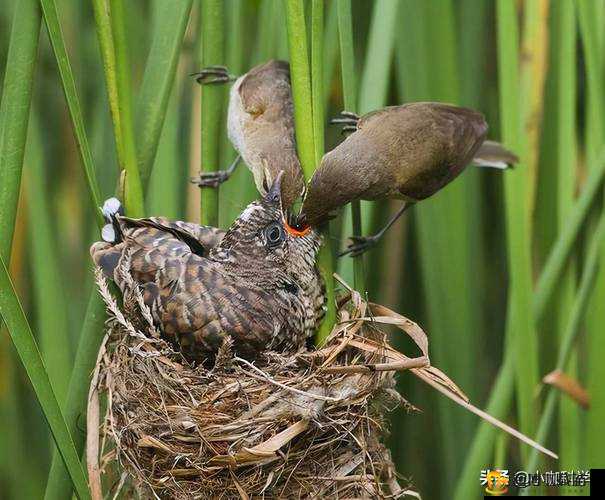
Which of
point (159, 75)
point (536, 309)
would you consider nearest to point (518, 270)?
point (536, 309)

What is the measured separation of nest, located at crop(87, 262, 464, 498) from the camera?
1668mm

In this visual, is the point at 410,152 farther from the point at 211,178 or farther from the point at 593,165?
the point at 211,178

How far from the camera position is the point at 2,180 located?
5.08ft

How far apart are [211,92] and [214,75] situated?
6cm

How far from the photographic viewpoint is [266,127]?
8.29ft

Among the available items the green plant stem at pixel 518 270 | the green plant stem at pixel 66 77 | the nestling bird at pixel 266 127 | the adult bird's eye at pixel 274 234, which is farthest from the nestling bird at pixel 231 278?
the green plant stem at pixel 518 270

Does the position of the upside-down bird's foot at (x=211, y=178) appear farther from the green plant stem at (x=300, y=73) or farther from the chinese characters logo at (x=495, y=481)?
the chinese characters logo at (x=495, y=481)

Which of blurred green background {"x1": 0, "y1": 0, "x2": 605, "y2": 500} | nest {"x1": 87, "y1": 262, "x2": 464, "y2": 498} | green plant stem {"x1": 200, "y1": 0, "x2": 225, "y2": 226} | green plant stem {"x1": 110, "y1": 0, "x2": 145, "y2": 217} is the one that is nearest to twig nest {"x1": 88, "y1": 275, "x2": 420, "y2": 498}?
nest {"x1": 87, "y1": 262, "x2": 464, "y2": 498}

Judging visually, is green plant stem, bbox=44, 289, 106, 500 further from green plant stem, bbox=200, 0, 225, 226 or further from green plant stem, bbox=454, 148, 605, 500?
green plant stem, bbox=454, 148, 605, 500

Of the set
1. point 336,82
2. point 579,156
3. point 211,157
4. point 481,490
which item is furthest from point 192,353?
point 579,156

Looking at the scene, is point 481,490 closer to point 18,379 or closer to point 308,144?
point 308,144

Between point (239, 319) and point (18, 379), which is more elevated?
point (239, 319)

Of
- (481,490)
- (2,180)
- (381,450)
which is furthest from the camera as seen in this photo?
(481,490)

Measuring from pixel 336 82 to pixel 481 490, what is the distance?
49.6 inches
